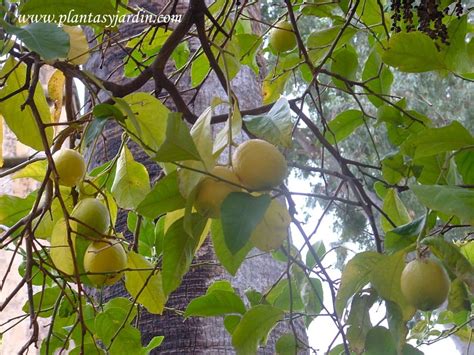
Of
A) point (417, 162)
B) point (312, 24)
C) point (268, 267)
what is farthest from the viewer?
point (312, 24)

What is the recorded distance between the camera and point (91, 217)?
2.33ft

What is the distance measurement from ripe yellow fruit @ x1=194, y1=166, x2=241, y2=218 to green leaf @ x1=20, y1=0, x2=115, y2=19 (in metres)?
0.23

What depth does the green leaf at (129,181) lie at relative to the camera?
2.78 ft

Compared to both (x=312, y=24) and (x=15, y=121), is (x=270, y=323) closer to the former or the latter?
(x=15, y=121)

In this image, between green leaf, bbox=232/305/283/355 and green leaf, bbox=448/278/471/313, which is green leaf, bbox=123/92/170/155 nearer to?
green leaf, bbox=232/305/283/355

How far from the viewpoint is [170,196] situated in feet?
1.80

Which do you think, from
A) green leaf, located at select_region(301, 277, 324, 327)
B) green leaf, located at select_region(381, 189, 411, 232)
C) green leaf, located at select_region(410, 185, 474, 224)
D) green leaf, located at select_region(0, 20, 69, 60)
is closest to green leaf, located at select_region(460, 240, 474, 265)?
green leaf, located at select_region(381, 189, 411, 232)

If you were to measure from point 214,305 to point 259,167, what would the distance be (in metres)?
0.33

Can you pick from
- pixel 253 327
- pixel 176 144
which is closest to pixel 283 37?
pixel 253 327

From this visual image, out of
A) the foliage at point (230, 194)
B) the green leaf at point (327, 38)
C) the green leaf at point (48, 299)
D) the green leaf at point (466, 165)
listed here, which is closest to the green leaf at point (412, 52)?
the foliage at point (230, 194)

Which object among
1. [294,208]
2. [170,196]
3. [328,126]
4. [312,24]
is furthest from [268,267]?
[312,24]

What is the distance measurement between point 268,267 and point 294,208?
57cm

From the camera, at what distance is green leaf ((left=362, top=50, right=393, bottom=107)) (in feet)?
3.33

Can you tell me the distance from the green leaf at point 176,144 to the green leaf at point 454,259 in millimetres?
223
